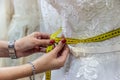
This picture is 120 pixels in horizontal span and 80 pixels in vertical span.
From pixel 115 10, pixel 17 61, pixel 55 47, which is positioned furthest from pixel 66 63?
pixel 17 61

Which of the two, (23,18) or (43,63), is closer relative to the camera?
(43,63)

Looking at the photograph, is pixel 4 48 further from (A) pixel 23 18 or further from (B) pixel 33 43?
(A) pixel 23 18

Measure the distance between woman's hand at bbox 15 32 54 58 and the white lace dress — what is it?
85mm

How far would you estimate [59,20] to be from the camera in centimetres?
80

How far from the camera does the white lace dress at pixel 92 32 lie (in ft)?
2.19

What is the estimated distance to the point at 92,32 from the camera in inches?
27.4

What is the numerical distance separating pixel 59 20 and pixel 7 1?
13.8 inches

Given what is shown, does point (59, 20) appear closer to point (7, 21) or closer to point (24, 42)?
point (24, 42)

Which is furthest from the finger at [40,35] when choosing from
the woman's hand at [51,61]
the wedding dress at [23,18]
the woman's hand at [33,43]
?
the wedding dress at [23,18]

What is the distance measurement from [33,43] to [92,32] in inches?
7.5

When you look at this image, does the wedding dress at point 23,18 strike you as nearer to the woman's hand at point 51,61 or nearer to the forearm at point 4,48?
the forearm at point 4,48

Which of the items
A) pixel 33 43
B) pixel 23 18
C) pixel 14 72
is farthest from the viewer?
pixel 23 18

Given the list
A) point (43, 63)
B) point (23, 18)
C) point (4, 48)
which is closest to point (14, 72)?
point (43, 63)

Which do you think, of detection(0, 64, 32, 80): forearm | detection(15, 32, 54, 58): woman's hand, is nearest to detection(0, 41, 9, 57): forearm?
detection(15, 32, 54, 58): woman's hand
